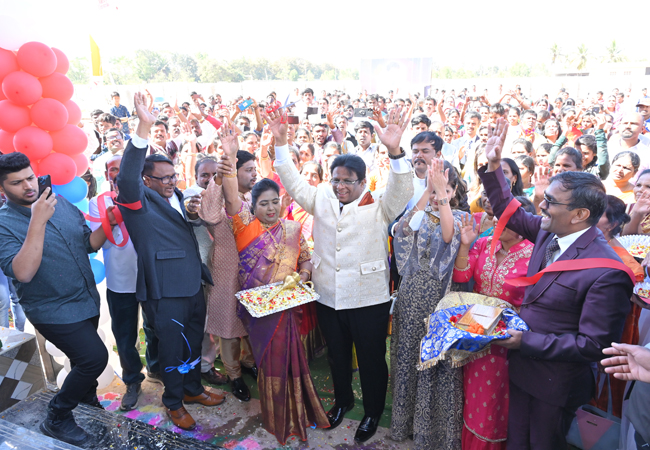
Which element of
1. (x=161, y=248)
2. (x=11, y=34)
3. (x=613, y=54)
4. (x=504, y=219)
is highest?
(x=613, y=54)

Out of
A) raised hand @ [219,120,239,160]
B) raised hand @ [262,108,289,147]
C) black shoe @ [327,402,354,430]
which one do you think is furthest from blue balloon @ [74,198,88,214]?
black shoe @ [327,402,354,430]

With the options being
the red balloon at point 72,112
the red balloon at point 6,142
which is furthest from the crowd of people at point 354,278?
the red balloon at point 72,112

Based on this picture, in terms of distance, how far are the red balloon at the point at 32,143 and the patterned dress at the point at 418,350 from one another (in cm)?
264

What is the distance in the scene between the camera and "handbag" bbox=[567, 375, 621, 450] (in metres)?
2.38

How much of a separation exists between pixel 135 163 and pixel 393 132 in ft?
4.85

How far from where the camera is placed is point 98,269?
3256 mm

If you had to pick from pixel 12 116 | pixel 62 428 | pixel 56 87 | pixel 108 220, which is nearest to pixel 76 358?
pixel 62 428

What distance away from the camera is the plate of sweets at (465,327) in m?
1.94

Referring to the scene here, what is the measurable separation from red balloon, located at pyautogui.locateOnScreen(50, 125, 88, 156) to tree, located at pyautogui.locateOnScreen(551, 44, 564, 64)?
63.7m

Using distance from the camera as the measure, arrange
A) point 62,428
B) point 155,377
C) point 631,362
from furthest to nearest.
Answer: point 155,377
point 62,428
point 631,362

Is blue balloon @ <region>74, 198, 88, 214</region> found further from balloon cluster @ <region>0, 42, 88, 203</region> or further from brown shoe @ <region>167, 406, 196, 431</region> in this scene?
brown shoe @ <region>167, 406, 196, 431</region>

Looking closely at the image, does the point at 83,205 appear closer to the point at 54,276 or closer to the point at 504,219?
the point at 54,276

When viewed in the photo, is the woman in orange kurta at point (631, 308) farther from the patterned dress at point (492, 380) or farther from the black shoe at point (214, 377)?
the black shoe at point (214, 377)

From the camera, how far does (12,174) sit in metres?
2.28
